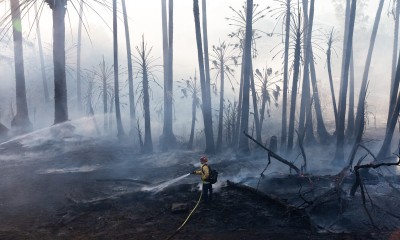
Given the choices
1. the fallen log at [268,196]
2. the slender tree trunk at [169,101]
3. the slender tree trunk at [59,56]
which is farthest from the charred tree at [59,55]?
the fallen log at [268,196]

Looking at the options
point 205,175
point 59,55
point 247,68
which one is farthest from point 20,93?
point 205,175

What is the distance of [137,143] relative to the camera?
25.4 meters

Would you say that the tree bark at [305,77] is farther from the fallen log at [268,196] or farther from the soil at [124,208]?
the fallen log at [268,196]

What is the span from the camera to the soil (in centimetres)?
930

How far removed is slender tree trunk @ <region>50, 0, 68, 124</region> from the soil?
421 centimetres

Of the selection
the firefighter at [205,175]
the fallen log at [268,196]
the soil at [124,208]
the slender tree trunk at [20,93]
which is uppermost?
the slender tree trunk at [20,93]

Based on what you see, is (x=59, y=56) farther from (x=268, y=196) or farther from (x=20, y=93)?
A: (x=268, y=196)

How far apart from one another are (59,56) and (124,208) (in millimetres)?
12132

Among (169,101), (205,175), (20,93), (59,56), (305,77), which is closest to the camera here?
(205,175)

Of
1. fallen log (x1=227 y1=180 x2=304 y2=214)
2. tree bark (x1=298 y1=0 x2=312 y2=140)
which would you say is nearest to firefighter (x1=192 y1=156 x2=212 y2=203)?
fallen log (x1=227 y1=180 x2=304 y2=214)

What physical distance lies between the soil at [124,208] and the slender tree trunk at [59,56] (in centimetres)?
421

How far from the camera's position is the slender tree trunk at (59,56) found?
1920 centimetres

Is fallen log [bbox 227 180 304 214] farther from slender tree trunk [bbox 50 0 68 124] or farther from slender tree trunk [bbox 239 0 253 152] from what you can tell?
slender tree trunk [bbox 50 0 68 124]

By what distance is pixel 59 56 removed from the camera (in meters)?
19.8
